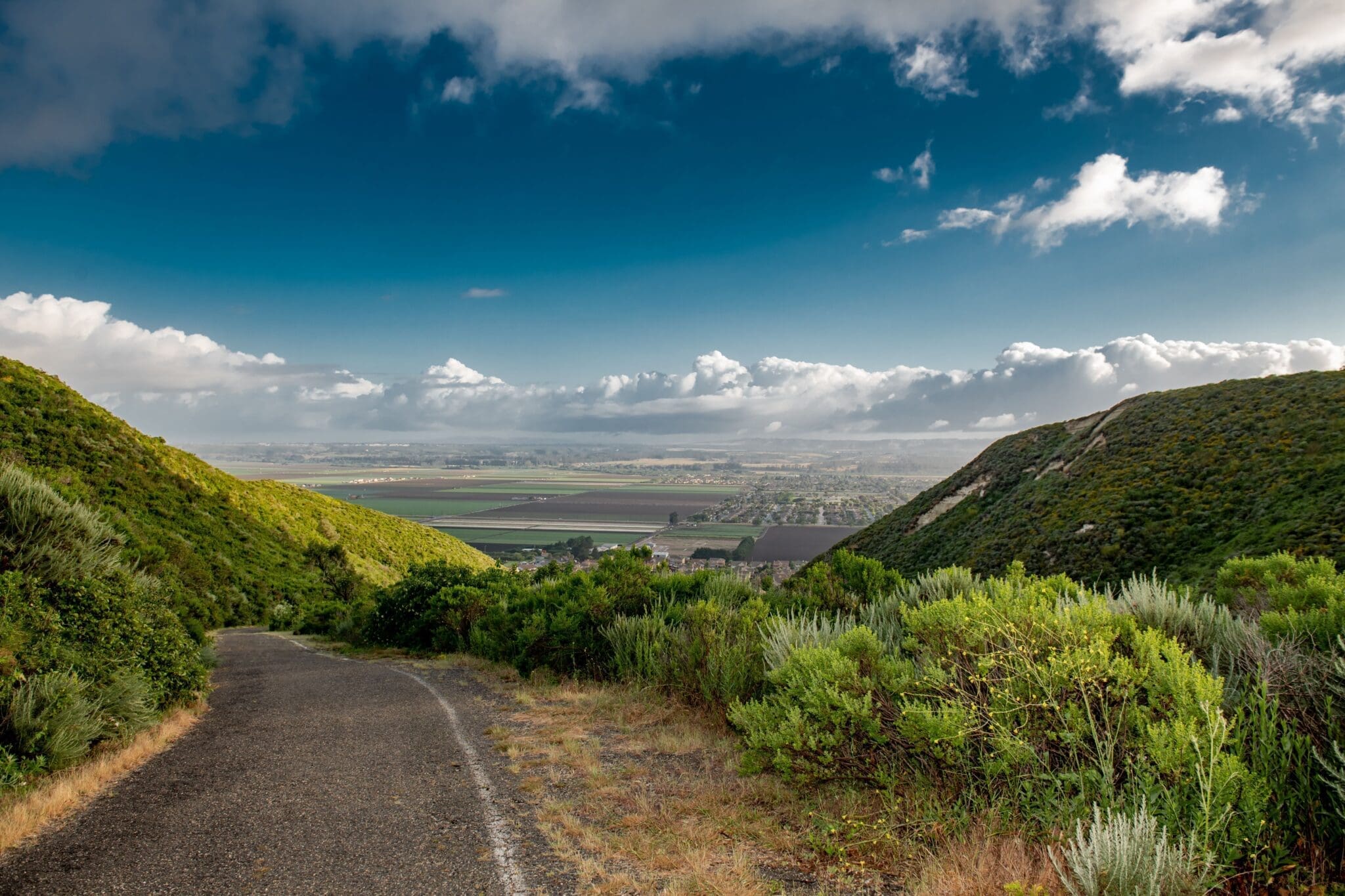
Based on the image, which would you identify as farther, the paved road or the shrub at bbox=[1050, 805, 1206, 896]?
the paved road

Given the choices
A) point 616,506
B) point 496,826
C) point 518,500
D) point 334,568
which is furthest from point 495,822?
point 518,500

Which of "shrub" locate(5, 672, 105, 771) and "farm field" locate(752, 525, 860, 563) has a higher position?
"shrub" locate(5, 672, 105, 771)

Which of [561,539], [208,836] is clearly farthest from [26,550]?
[561,539]

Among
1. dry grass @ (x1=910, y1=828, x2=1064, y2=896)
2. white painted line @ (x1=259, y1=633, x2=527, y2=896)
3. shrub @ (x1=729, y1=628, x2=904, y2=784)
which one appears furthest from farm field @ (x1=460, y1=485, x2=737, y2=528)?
dry grass @ (x1=910, y1=828, x2=1064, y2=896)

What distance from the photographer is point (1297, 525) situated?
44.8ft

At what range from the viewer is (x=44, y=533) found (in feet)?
21.1

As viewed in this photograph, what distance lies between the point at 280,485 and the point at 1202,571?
175 ft

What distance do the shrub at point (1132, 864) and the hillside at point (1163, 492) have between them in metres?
14.3

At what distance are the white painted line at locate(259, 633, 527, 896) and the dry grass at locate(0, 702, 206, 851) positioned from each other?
9.41 feet

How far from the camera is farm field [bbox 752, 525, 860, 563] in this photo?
145 feet

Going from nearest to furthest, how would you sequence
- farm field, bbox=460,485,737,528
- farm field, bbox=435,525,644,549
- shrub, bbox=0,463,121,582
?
shrub, bbox=0,463,121,582
farm field, bbox=435,525,644,549
farm field, bbox=460,485,737,528

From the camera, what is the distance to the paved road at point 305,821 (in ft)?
11.8

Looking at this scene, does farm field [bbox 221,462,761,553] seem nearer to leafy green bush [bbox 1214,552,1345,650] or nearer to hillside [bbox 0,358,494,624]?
hillside [bbox 0,358,494,624]

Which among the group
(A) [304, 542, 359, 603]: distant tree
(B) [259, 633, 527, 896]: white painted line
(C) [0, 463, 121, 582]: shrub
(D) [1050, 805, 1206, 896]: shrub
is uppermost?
(C) [0, 463, 121, 582]: shrub
